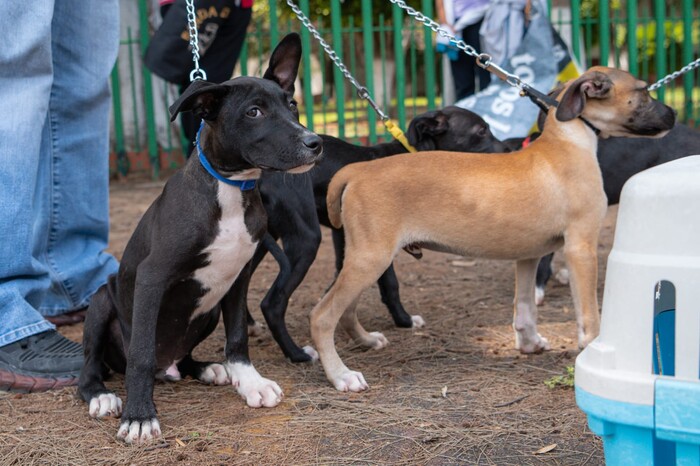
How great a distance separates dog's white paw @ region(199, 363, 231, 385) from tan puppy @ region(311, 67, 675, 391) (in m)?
0.46

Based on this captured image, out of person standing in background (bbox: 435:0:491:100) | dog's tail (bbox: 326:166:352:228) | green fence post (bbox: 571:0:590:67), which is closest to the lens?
dog's tail (bbox: 326:166:352:228)

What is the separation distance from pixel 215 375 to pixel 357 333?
831 mm

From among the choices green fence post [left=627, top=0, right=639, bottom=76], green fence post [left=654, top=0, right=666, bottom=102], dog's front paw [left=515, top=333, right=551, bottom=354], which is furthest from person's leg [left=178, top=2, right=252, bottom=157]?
green fence post [left=654, top=0, right=666, bottom=102]

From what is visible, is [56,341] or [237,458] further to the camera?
[56,341]

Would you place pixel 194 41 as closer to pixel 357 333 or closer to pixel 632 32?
pixel 357 333

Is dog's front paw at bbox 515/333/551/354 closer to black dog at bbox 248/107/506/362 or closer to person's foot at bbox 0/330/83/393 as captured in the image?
black dog at bbox 248/107/506/362

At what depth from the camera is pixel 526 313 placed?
4145mm

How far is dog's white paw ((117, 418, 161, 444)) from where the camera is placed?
123 inches

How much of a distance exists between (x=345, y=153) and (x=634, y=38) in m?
6.82

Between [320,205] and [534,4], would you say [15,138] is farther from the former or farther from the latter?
[534,4]

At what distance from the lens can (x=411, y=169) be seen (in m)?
3.83

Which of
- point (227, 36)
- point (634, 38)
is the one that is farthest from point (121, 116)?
point (634, 38)

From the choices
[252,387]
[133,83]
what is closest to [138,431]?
[252,387]

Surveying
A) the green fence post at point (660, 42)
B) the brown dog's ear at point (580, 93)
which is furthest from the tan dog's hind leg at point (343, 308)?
the green fence post at point (660, 42)
